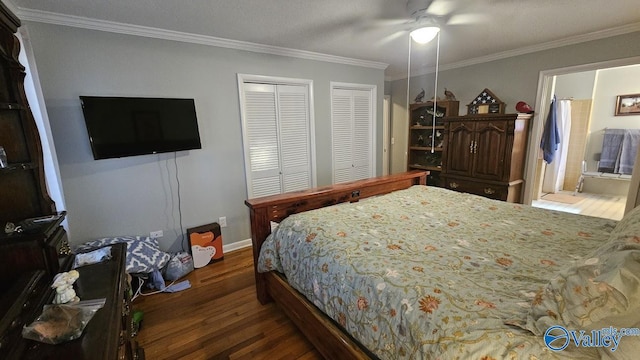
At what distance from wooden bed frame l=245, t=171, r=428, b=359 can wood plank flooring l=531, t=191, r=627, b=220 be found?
320 centimetres

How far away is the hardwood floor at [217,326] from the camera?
5.76ft

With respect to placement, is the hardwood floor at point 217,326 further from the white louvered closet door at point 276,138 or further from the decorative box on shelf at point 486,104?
the decorative box on shelf at point 486,104

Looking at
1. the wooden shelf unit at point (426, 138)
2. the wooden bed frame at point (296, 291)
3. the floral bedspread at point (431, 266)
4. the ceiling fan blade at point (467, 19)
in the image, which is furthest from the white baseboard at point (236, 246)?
the ceiling fan blade at point (467, 19)

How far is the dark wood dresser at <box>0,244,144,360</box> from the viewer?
81cm

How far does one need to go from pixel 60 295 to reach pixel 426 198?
246cm

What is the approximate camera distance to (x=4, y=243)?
120 cm

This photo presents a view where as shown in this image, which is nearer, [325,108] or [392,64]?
[325,108]

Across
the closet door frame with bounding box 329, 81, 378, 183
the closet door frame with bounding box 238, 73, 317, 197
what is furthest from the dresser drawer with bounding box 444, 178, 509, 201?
the closet door frame with bounding box 238, 73, 317, 197

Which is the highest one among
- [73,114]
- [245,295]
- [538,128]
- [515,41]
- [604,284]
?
[515,41]

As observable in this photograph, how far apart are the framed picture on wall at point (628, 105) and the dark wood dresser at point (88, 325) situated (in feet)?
24.8

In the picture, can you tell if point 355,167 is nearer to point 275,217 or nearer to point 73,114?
point 275,217

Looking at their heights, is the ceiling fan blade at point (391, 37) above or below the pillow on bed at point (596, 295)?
above

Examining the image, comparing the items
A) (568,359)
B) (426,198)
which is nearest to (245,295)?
(426,198)

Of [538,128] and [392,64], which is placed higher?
[392,64]
